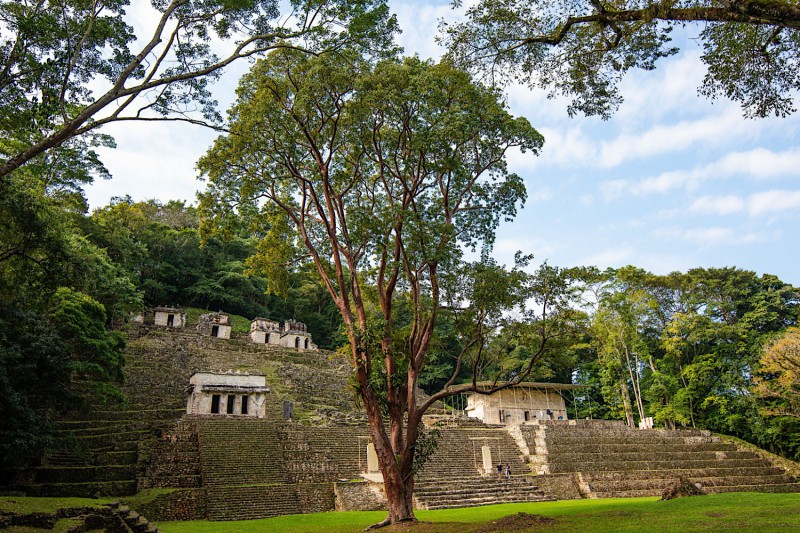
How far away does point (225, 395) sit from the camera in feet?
82.5

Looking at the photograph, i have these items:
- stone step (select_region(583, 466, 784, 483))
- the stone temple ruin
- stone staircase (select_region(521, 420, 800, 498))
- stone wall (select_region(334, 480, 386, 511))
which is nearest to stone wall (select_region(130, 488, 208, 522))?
the stone temple ruin

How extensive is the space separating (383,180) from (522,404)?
24768 mm

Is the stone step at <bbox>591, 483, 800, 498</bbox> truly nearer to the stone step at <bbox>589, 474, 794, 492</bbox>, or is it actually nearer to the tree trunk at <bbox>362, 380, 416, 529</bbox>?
the stone step at <bbox>589, 474, 794, 492</bbox>

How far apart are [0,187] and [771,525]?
14.1m

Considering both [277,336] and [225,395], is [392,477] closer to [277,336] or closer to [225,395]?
[225,395]

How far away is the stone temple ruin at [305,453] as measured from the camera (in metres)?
16.5

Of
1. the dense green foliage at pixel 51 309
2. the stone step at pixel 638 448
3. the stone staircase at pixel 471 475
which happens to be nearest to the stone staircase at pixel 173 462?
the dense green foliage at pixel 51 309

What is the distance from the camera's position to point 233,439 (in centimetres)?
2031

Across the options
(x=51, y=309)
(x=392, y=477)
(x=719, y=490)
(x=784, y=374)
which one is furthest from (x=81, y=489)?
(x=784, y=374)

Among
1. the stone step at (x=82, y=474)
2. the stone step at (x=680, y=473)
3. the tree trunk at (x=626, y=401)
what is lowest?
the stone step at (x=680, y=473)

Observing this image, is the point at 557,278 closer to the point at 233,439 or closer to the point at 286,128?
the point at 286,128

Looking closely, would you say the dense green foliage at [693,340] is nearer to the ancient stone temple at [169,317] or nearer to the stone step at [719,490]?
the stone step at [719,490]

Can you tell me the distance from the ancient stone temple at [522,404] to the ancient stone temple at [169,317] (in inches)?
907

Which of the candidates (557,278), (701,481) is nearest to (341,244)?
(557,278)
